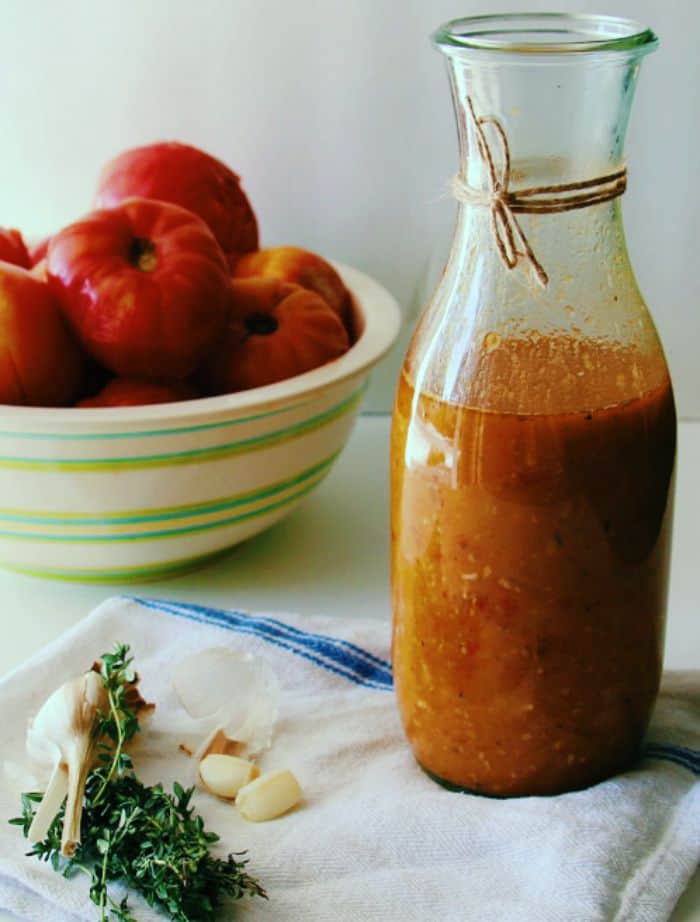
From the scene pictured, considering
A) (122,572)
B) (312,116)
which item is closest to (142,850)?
(122,572)

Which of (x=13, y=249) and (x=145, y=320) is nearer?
(x=145, y=320)

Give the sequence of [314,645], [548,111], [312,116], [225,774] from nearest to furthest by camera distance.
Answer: [548,111]
[225,774]
[314,645]
[312,116]

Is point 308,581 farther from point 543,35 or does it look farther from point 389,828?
point 543,35

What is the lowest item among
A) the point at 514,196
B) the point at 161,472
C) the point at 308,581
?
the point at 308,581

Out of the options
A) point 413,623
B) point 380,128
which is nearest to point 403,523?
point 413,623

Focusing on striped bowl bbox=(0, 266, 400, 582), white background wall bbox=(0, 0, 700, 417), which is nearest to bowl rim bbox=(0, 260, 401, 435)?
striped bowl bbox=(0, 266, 400, 582)

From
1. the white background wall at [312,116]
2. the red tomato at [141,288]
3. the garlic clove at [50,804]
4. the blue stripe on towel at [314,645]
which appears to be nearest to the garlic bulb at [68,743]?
the garlic clove at [50,804]

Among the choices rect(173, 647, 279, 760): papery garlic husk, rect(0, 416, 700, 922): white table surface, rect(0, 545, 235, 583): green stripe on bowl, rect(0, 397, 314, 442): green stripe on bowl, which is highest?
rect(0, 397, 314, 442): green stripe on bowl

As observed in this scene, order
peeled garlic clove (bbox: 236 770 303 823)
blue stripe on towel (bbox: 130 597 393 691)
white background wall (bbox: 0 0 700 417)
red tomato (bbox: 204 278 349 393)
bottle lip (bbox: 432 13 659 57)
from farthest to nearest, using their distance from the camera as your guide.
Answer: white background wall (bbox: 0 0 700 417), red tomato (bbox: 204 278 349 393), blue stripe on towel (bbox: 130 597 393 691), peeled garlic clove (bbox: 236 770 303 823), bottle lip (bbox: 432 13 659 57)

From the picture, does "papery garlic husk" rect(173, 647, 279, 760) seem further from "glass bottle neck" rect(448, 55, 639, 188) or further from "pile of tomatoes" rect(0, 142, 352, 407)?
"glass bottle neck" rect(448, 55, 639, 188)
